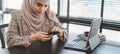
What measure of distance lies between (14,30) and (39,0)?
0.39 metres

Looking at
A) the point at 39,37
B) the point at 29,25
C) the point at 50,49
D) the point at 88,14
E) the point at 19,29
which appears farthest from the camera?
the point at 88,14

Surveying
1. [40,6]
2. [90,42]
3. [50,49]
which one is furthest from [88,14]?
[50,49]

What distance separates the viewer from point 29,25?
1973mm

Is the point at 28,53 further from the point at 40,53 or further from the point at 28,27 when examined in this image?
the point at 28,27

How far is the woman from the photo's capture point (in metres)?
1.69

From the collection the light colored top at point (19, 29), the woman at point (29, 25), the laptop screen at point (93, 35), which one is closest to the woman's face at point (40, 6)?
the woman at point (29, 25)

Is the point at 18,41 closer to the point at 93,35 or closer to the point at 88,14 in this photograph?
the point at 93,35

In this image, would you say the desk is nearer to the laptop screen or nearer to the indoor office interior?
the laptop screen

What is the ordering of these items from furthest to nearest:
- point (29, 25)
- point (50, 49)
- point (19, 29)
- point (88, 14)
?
point (88, 14) < point (29, 25) < point (19, 29) < point (50, 49)

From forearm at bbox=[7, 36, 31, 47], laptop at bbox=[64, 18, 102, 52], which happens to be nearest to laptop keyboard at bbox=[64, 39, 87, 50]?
laptop at bbox=[64, 18, 102, 52]

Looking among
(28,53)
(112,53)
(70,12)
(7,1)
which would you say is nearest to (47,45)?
(28,53)

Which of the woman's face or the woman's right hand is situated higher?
the woman's face

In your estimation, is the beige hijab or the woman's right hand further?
the beige hijab

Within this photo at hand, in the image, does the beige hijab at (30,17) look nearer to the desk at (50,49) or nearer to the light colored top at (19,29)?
the light colored top at (19,29)
